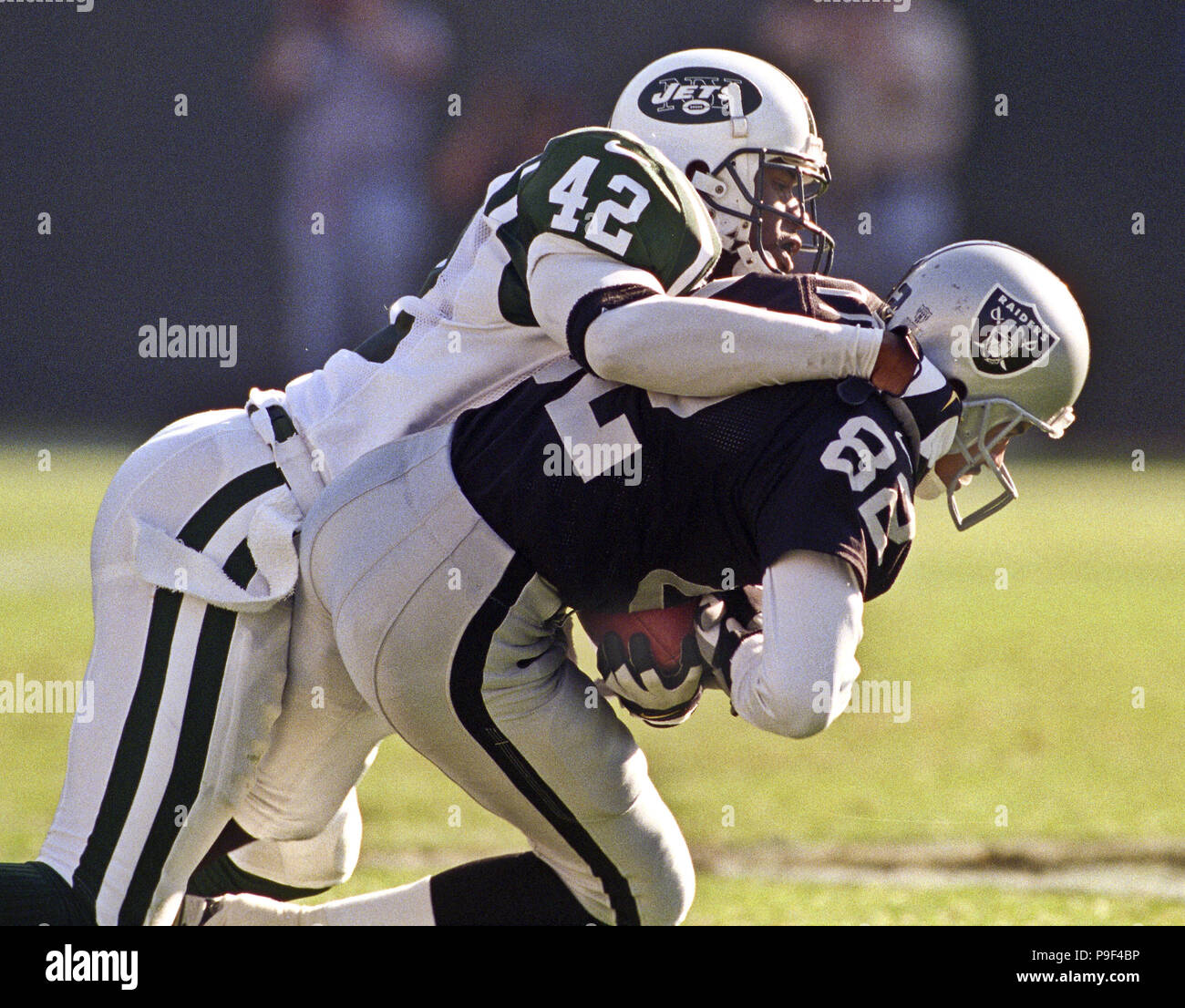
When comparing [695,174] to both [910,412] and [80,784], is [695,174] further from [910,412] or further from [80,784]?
[80,784]

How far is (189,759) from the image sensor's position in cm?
192

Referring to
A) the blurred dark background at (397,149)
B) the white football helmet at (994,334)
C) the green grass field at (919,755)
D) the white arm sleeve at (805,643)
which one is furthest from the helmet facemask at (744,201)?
the blurred dark background at (397,149)

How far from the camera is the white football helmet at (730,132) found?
2127 mm

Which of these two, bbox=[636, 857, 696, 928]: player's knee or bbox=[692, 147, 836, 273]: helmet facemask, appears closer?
bbox=[636, 857, 696, 928]: player's knee

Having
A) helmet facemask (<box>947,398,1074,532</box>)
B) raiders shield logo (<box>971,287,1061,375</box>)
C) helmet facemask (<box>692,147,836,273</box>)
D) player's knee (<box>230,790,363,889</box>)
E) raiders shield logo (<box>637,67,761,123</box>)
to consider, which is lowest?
player's knee (<box>230,790,363,889</box>)

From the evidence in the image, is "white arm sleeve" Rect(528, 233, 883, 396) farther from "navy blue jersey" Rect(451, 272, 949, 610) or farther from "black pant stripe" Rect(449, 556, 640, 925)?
"black pant stripe" Rect(449, 556, 640, 925)

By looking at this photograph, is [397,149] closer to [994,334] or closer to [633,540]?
[994,334]

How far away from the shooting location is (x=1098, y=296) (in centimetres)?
945

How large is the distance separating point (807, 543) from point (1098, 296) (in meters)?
8.46

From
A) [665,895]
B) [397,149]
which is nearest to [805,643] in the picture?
[665,895]

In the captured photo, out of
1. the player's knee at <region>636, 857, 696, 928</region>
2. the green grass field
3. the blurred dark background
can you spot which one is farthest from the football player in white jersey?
the blurred dark background

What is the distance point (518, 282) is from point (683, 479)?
340 millimetres

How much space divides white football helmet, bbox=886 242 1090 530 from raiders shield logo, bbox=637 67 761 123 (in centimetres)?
36

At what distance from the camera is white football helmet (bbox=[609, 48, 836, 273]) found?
2127mm
